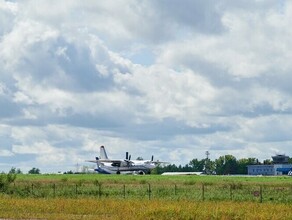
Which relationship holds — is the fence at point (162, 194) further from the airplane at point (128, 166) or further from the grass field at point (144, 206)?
the airplane at point (128, 166)

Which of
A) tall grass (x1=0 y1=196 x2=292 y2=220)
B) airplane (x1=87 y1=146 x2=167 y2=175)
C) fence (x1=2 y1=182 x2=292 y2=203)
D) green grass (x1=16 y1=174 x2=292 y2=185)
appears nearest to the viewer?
tall grass (x1=0 y1=196 x2=292 y2=220)

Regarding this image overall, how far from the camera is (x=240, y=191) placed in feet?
263

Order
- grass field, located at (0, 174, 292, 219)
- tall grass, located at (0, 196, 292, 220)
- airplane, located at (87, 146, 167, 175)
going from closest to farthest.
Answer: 1. tall grass, located at (0, 196, 292, 220)
2. grass field, located at (0, 174, 292, 219)
3. airplane, located at (87, 146, 167, 175)

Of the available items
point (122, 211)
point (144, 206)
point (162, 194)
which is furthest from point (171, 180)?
point (122, 211)

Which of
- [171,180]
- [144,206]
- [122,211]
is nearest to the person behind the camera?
[122,211]

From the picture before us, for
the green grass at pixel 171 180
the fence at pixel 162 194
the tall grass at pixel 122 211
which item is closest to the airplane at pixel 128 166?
the green grass at pixel 171 180

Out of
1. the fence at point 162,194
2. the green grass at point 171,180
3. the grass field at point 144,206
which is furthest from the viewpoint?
the green grass at point 171,180

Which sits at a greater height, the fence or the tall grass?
the fence

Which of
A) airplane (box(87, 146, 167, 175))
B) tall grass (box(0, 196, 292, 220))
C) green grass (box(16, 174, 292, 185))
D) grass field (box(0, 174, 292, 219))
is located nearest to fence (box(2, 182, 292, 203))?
grass field (box(0, 174, 292, 219))

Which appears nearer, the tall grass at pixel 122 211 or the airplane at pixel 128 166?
the tall grass at pixel 122 211

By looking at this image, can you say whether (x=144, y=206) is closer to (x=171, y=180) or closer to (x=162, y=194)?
(x=162, y=194)

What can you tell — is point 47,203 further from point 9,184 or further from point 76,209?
point 9,184

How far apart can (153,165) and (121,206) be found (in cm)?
11055

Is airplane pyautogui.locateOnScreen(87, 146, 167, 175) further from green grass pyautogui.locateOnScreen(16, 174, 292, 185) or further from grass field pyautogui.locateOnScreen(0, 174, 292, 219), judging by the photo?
grass field pyautogui.locateOnScreen(0, 174, 292, 219)
